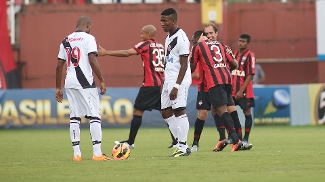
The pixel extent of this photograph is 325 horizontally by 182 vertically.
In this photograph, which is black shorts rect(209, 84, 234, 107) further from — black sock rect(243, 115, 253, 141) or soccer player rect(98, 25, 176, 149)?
black sock rect(243, 115, 253, 141)

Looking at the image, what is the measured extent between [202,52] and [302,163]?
3.04m

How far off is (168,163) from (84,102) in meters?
1.67

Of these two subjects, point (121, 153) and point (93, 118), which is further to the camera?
point (121, 153)

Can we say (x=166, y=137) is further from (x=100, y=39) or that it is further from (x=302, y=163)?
(x=100, y=39)

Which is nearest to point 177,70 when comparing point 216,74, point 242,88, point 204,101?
point 216,74

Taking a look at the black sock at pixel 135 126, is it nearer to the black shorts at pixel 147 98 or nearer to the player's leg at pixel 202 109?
the black shorts at pixel 147 98

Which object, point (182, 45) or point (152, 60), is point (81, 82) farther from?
point (152, 60)

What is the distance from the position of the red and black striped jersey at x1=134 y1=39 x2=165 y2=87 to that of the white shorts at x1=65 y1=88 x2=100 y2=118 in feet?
8.34

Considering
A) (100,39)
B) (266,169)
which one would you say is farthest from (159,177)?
(100,39)

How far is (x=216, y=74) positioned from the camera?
1238 cm

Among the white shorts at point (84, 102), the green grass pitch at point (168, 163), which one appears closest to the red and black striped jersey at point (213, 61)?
the green grass pitch at point (168, 163)

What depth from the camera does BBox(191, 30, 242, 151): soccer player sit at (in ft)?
40.6

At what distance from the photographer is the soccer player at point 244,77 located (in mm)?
14387

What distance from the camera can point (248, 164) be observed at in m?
10.1
